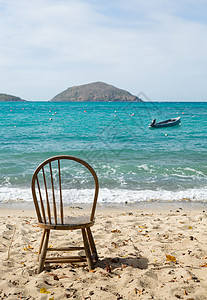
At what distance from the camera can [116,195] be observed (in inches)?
279

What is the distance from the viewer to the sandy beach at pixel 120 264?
2564mm

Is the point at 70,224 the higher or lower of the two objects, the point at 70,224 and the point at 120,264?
the higher

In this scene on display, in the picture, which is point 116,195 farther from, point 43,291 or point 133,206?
point 43,291

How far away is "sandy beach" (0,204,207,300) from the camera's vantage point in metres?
2.56

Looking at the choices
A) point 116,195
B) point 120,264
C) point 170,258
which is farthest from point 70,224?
point 116,195

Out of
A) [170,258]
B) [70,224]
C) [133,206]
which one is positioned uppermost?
[70,224]

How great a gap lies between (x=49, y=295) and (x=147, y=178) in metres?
6.44

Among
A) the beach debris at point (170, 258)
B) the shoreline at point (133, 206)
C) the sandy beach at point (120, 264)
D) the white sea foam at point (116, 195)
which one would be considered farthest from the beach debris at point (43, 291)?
the white sea foam at point (116, 195)

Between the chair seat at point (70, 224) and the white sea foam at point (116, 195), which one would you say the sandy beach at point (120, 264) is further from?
the white sea foam at point (116, 195)

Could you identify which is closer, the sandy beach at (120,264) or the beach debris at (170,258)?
the sandy beach at (120,264)

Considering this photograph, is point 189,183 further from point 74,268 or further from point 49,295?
point 49,295

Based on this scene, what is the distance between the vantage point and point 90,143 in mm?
17328

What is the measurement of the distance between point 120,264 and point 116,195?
3951 millimetres

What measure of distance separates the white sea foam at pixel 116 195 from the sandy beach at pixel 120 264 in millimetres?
1851
